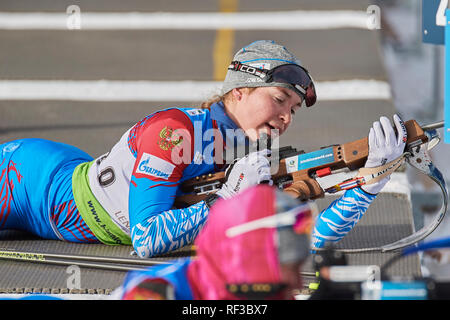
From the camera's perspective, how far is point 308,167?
3664mm

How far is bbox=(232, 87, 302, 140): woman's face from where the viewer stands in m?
3.63

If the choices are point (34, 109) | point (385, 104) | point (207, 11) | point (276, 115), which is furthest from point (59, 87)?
point (276, 115)

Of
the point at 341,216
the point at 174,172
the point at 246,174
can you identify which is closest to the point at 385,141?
the point at 341,216

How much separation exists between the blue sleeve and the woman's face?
50cm

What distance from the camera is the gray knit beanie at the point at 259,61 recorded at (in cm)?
367

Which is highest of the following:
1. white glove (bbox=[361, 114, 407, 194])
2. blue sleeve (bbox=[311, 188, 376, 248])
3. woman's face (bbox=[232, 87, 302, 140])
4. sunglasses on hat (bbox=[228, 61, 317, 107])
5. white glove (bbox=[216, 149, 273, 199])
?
sunglasses on hat (bbox=[228, 61, 317, 107])

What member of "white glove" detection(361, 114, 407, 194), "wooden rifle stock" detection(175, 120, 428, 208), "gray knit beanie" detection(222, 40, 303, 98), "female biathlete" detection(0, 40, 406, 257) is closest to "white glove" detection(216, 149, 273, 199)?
"female biathlete" detection(0, 40, 406, 257)

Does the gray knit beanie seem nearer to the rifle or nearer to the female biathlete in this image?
the female biathlete

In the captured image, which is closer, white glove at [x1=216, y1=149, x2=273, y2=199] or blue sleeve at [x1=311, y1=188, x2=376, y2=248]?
white glove at [x1=216, y1=149, x2=273, y2=199]

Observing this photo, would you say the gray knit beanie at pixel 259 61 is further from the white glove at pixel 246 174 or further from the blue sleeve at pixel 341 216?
the blue sleeve at pixel 341 216

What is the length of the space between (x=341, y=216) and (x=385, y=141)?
51 centimetres

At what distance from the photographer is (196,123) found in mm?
3715

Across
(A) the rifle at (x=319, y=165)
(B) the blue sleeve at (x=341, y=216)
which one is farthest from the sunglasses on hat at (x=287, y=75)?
(B) the blue sleeve at (x=341, y=216)
